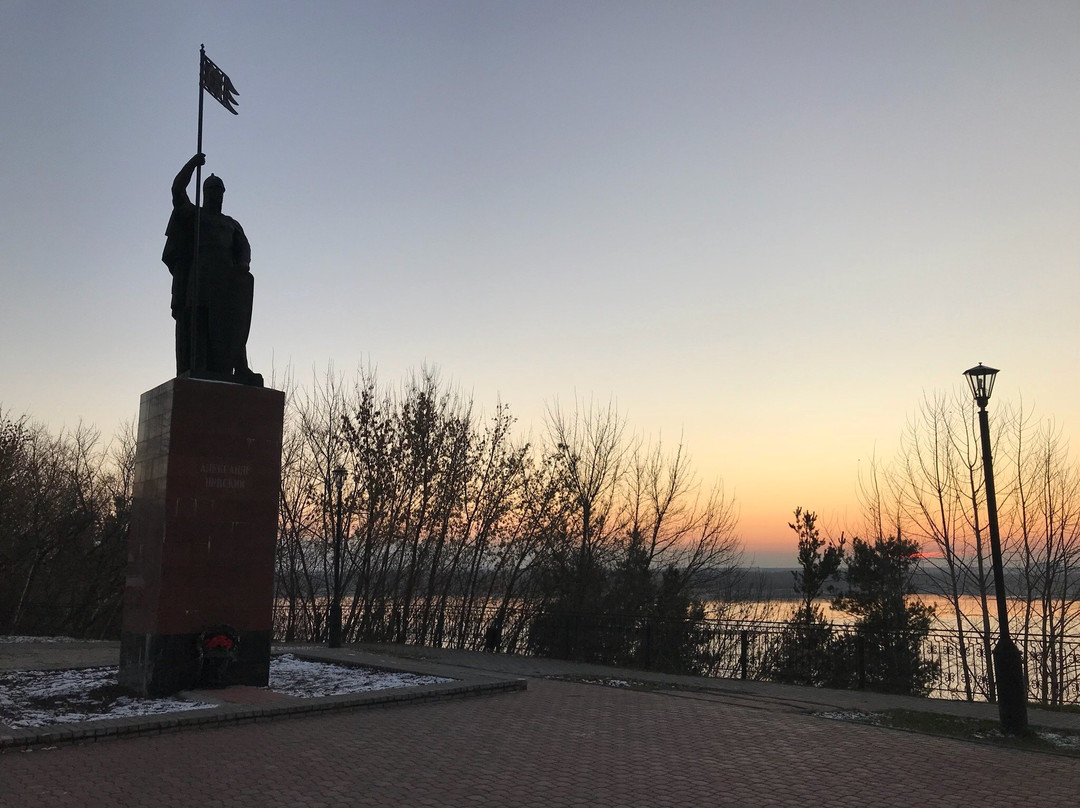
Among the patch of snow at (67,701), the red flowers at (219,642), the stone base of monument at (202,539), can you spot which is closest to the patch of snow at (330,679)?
the stone base of monument at (202,539)

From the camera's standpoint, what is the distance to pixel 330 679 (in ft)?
38.2

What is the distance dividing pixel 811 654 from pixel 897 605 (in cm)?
499

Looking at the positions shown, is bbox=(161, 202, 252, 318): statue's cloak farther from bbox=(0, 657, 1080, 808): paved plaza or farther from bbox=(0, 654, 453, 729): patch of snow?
bbox=(0, 657, 1080, 808): paved plaza

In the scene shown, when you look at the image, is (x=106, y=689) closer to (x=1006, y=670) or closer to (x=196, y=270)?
(x=196, y=270)

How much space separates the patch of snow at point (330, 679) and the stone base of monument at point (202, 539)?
1.92 ft

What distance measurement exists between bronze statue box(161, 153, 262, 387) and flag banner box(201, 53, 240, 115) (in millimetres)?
1040

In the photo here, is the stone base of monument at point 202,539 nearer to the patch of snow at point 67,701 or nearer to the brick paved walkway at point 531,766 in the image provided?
the patch of snow at point 67,701

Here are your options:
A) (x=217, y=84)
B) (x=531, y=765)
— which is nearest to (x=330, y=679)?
(x=531, y=765)

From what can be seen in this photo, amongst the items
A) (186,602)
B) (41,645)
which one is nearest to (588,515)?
(41,645)

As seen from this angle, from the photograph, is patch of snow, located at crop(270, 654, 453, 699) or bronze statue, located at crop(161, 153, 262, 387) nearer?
patch of snow, located at crop(270, 654, 453, 699)

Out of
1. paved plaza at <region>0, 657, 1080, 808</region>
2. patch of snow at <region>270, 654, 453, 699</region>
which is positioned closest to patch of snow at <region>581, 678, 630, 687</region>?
patch of snow at <region>270, 654, 453, 699</region>

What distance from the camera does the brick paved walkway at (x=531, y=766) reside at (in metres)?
6.23

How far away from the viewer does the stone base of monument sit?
393 inches

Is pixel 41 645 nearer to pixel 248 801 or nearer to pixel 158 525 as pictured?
pixel 158 525
